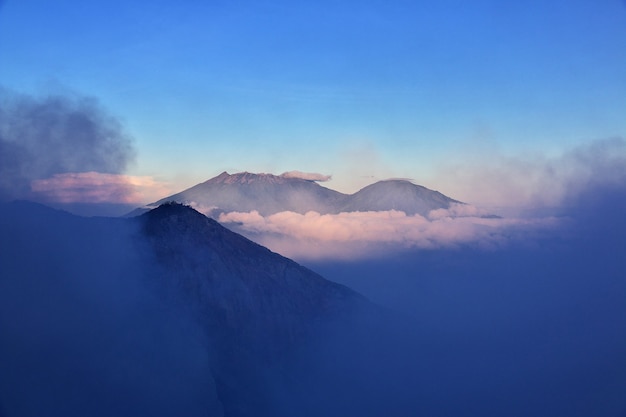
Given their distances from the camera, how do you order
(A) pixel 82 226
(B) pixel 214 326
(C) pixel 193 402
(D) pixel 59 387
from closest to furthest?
(D) pixel 59 387 → (C) pixel 193 402 → (A) pixel 82 226 → (B) pixel 214 326

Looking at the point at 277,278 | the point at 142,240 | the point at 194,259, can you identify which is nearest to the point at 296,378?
the point at 277,278

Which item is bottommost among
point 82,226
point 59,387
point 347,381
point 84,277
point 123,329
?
point 347,381

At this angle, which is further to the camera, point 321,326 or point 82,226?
point 321,326

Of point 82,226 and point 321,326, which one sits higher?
point 82,226

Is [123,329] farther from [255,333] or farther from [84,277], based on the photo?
[255,333]

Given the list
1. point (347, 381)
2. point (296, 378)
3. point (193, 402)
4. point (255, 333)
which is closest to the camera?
point (193, 402)

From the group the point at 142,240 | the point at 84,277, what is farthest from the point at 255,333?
the point at 84,277

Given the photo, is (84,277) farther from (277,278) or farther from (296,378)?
(296,378)
